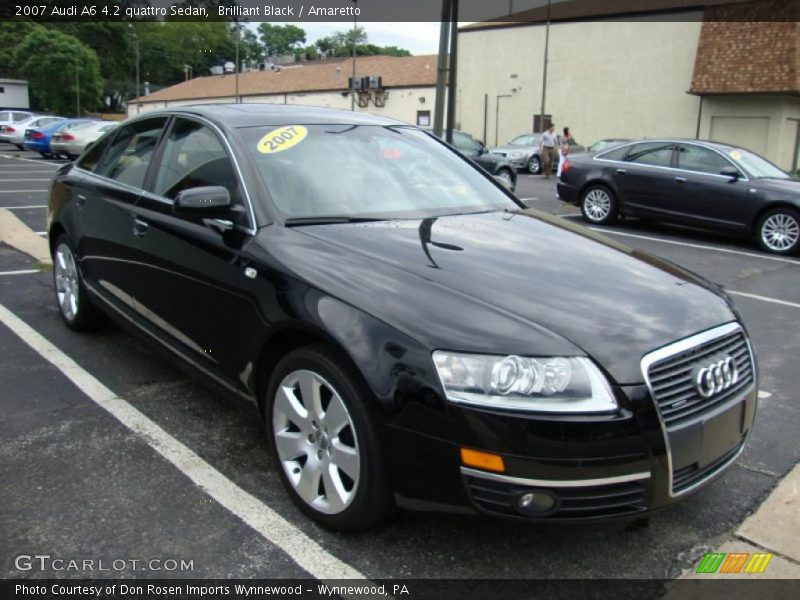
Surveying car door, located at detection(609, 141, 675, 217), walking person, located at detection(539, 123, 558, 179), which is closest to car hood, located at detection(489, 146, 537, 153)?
walking person, located at detection(539, 123, 558, 179)

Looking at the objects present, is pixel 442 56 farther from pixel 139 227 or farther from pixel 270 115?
pixel 139 227

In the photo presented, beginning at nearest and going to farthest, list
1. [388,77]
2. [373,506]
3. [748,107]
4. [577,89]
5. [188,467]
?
[373,506]
[188,467]
[748,107]
[577,89]
[388,77]

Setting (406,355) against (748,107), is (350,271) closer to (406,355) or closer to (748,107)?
(406,355)

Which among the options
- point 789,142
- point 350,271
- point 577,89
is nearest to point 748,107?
point 789,142

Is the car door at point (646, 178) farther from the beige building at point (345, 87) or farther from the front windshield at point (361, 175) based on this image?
the beige building at point (345, 87)

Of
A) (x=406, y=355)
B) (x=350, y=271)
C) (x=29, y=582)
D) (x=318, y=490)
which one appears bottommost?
(x=29, y=582)

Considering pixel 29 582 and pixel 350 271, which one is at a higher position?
pixel 350 271

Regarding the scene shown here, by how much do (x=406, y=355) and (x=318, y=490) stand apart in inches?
30.1

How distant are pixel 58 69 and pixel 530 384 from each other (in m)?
64.8

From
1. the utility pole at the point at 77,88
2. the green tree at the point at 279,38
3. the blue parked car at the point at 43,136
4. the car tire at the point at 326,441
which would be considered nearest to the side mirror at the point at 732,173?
the car tire at the point at 326,441

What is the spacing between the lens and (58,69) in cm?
5719

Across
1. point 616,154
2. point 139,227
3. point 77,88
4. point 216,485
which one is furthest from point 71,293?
point 77,88

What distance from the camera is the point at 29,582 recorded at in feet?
7.83

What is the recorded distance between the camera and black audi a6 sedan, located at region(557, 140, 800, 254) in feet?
30.6
